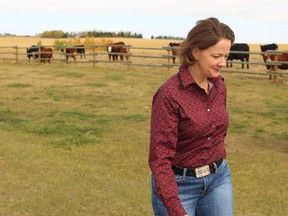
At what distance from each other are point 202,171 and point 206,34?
0.68m

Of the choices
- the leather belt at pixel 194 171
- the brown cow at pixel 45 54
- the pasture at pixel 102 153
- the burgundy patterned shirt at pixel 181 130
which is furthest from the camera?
the brown cow at pixel 45 54

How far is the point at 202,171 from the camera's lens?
7.22 feet

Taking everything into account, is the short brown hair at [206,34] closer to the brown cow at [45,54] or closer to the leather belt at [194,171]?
the leather belt at [194,171]

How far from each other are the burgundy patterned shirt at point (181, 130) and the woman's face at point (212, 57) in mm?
90

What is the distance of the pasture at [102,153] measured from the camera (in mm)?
4699

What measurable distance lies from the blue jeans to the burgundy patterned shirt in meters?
0.08

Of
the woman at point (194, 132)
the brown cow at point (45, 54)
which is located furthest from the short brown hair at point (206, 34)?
the brown cow at point (45, 54)

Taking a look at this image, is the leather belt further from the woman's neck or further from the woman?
the woman's neck

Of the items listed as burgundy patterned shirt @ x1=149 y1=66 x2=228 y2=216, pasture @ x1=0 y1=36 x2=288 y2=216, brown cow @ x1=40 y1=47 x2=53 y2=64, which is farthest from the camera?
brown cow @ x1=40 y1=47 x2=53 y2=64

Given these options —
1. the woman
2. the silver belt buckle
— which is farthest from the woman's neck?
the silver belt buckle

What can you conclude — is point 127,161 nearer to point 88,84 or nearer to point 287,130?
point 287,130

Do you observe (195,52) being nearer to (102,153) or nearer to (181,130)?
(181,130)

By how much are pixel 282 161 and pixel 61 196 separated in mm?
3235

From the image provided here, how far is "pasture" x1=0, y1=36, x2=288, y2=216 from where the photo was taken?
470 centimetres
